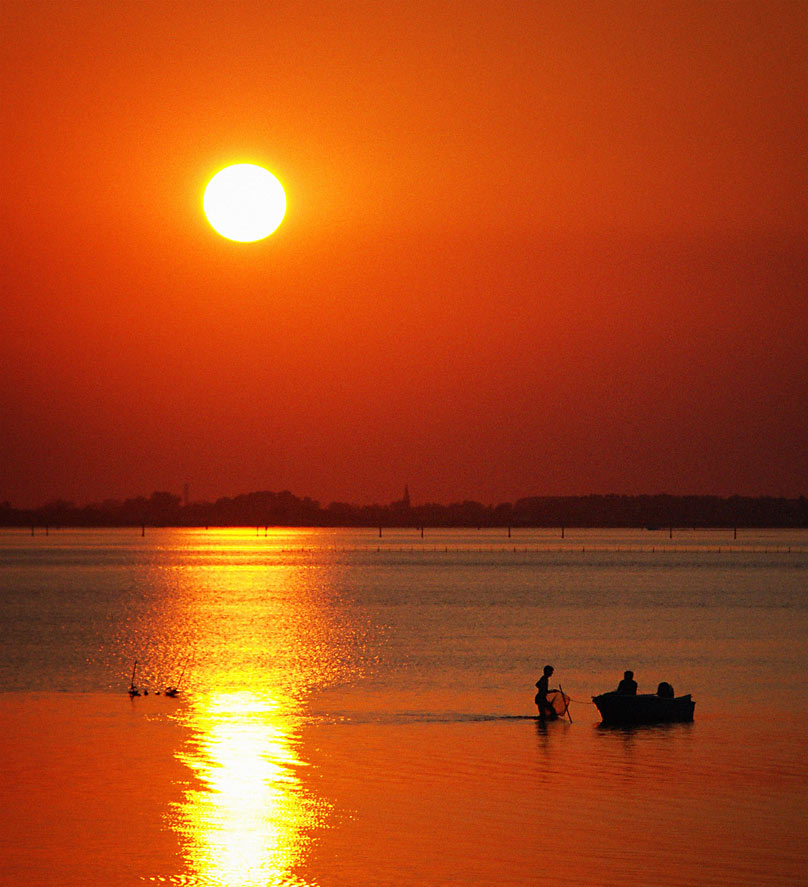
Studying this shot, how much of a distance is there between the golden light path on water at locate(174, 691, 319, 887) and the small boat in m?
11.6

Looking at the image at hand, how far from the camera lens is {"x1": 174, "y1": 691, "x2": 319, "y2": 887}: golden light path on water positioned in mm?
26266

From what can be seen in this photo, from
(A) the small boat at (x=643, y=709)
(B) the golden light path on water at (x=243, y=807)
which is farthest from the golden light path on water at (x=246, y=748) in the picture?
(A) the small boat at (x=643, y=709)

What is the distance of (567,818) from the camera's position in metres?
31.3

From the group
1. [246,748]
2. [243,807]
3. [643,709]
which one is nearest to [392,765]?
[246,748]

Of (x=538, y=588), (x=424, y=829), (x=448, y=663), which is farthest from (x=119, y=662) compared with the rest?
(x=538, y=588)

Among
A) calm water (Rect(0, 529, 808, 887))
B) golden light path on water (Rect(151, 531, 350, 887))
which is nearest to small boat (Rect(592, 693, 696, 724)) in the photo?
calm water (Rect(0, 529, 808, 887))

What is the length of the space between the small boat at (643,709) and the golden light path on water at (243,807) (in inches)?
455

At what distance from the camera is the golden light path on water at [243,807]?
26.3m

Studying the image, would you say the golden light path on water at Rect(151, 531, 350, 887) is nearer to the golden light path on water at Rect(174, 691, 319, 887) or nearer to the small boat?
the golden light path on water at Rect(174, 691, 319, 887)

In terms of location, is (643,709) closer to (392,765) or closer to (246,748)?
(392,765)

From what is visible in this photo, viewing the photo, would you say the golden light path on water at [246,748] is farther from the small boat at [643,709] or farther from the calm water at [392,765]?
the small boat at [643,709]

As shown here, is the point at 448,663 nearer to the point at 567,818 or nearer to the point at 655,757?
the point at 655,757

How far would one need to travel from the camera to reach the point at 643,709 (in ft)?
147

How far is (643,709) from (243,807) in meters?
18.3
